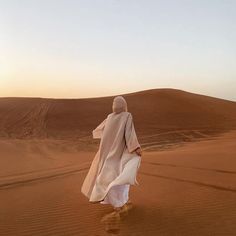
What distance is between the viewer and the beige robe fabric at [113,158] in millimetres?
6773

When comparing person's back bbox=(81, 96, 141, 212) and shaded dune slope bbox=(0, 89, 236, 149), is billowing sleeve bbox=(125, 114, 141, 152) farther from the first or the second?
shaded dune slope bbox=(0, 89, 236, 149)

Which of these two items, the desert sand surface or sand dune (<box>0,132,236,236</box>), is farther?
the desert sand surface

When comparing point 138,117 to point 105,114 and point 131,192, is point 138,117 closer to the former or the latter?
point 105,114

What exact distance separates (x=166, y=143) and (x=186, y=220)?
15.6m

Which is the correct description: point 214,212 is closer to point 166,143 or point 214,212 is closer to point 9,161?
point 9,161

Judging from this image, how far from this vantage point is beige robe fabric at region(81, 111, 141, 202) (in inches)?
267

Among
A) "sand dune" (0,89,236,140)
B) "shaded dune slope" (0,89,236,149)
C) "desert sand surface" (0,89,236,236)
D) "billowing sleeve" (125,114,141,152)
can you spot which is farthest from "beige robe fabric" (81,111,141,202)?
"sand dune" (0,89,236,140)

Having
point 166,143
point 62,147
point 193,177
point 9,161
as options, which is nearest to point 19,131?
point 62,147

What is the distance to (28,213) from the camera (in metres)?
7.37

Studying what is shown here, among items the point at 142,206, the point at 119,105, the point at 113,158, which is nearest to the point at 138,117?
the point at 142,206

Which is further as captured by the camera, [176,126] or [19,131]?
[176,126]

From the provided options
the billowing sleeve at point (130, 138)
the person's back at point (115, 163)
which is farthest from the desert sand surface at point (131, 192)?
the billowing sleeve at point (130, 138)

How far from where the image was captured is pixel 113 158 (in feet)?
23.4

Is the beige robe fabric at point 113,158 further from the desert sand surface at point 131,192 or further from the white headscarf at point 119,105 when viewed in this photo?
the desert sand surface at point 131,192
